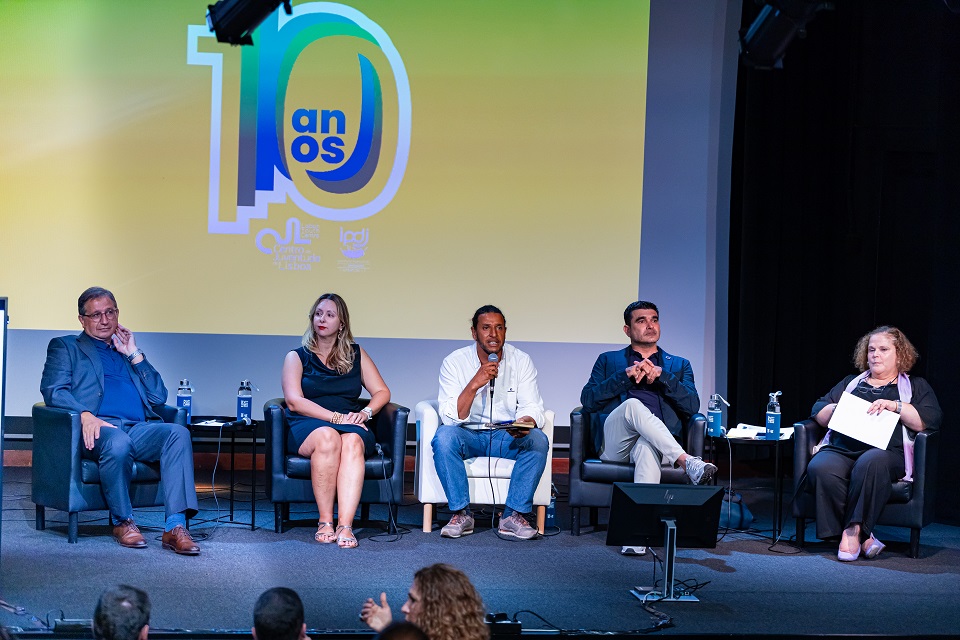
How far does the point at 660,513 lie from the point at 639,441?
1077mm

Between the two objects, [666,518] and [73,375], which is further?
[73,375]

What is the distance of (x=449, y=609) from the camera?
88.6 inches

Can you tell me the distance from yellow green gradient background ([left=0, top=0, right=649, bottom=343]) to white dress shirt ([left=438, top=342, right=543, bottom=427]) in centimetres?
103

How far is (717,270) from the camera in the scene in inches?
269

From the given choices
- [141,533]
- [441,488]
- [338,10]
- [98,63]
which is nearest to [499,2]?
[338,10]

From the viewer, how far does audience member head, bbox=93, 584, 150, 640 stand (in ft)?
7.43

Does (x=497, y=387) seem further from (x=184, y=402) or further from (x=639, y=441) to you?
(x=184, y=402)

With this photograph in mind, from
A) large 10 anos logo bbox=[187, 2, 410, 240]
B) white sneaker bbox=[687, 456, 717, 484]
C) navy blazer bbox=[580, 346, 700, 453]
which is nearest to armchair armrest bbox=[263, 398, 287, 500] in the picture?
navy blazer bbox=[580, 346, 700, 453]

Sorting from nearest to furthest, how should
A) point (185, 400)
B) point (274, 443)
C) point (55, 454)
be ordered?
point (55, 454)
point (274, 443)
point (185, 400)

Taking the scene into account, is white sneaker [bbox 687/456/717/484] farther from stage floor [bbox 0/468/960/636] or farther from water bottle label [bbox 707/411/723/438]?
water bottle label [bbox 707/411/723/438]

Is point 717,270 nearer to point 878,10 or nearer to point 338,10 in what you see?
point 878,10

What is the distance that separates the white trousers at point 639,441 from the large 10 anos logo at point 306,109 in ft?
7.60

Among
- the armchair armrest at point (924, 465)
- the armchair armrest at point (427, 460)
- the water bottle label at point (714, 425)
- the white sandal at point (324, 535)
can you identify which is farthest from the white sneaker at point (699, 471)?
the white sandal at point (324, 535)

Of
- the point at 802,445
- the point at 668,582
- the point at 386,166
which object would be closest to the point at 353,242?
the point at 386,166
